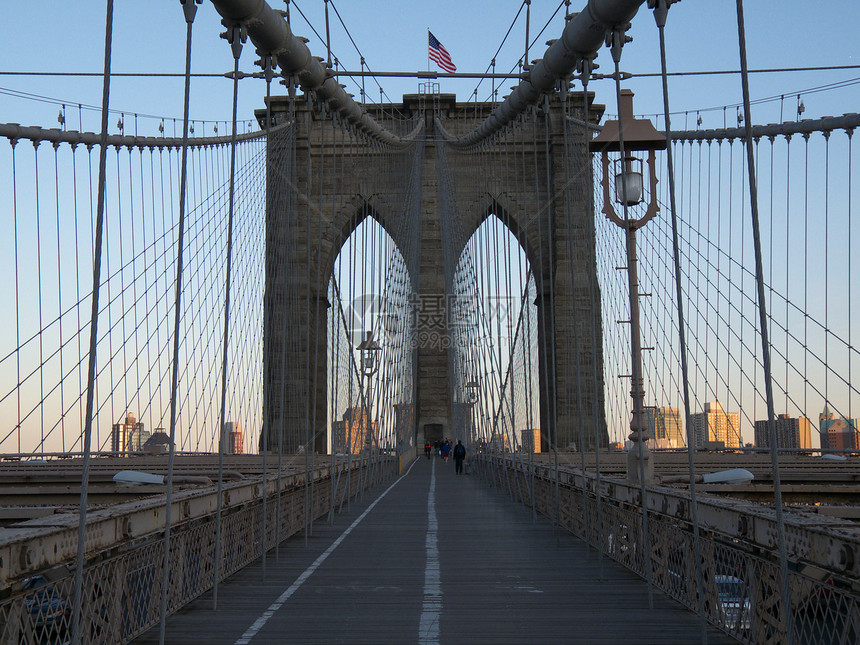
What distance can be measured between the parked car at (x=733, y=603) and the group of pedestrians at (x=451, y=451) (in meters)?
22.0

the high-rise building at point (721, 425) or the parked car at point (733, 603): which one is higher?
the high-rise building at point (721, 425)

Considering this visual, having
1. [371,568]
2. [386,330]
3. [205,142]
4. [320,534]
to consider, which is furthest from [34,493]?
[386,330]

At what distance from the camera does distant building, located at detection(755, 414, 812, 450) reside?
587 inches

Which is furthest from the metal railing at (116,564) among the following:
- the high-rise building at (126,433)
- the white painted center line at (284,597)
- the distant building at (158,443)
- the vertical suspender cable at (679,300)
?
the distant building at (158,443)

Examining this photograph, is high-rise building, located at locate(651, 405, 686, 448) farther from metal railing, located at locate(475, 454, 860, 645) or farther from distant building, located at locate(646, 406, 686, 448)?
metal railing, located at locate(475, 454, 860, 645)

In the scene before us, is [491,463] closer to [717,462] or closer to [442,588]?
[717,462]

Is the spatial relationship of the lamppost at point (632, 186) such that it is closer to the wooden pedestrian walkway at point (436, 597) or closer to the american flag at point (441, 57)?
the wooden pedestrian walkway at point (436, 597)

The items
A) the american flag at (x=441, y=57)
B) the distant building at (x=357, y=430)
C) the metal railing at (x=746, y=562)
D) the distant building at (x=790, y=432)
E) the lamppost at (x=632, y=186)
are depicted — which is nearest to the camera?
the metal railing at (x=746, y=562)

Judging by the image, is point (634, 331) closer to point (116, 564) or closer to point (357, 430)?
point (116, 564)

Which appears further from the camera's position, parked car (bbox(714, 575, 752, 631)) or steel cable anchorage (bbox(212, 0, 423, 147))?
steel cable anchorage (bbox(212, 0, 423, 147))

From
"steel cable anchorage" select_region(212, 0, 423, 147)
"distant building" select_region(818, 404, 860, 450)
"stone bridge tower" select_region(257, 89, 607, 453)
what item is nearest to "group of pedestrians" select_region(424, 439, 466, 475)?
"stone bridge tower" select_region(257, 89, 607, 453)

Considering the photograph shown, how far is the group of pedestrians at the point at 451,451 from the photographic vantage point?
26587 millimetres

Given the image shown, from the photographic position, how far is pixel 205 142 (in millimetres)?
18484

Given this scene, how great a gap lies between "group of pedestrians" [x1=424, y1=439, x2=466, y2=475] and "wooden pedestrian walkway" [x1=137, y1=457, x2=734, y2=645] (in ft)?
54.1
